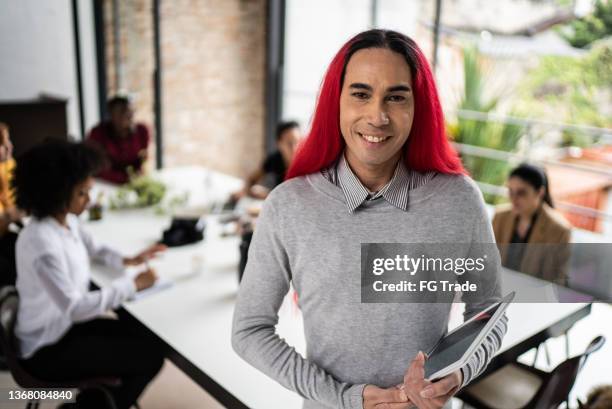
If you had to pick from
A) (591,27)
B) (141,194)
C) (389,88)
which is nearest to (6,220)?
(141,194)

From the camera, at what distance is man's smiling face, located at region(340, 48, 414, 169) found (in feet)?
3.13

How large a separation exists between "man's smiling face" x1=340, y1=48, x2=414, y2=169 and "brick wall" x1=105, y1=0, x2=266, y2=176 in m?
4.55

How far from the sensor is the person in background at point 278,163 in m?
3.39

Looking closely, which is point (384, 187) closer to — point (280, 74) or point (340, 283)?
point (340, 283)

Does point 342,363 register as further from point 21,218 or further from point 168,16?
point 168,16

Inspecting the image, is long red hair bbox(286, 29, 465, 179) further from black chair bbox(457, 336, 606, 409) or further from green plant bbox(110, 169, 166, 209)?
green plant bbox(110, 169, 166, 209)

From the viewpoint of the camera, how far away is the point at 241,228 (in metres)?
2.71

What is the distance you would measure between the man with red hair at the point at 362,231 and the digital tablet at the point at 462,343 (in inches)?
1.5

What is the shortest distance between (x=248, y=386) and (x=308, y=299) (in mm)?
536

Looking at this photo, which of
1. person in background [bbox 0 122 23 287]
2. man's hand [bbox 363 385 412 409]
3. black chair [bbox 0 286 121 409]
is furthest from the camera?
person in background [bbox 0 122 23 287]

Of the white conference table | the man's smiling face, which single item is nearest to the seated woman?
the white conference table

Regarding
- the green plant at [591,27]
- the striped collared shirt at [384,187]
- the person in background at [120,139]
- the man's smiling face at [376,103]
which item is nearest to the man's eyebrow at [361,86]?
the man's smiling face at [376,103]

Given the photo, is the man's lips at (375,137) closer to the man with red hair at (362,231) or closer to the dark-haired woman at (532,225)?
the man with red hair at (362,231)

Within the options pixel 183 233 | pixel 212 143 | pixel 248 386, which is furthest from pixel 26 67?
pixel 248 386
